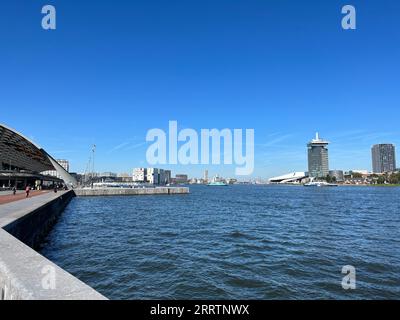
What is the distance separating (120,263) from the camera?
46.3 feet

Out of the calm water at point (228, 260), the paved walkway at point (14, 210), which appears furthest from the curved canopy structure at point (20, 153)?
the calm water at point (228, 260)

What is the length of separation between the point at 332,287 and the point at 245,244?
7563 mm

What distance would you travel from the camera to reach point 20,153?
272 ft

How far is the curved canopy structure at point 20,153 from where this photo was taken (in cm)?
6631

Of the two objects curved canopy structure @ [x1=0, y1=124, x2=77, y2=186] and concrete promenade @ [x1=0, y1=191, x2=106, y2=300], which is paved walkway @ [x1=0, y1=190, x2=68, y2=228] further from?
curved canopy structure @ [x1=0, y1=124, x2=77, y2=186]

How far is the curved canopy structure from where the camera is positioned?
218 ft

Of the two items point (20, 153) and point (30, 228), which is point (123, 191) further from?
point (30, 228)

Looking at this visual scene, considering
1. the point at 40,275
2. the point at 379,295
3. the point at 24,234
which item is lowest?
the point at 379,295

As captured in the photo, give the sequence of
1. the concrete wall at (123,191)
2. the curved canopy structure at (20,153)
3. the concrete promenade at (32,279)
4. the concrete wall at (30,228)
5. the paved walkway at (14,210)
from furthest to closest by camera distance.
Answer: the concrete wall at (123,191), the curved canopy structure at (20,153), the paved walkway at (14,210), the concrete wall at (30,228), the concrete promenade at (32,279)

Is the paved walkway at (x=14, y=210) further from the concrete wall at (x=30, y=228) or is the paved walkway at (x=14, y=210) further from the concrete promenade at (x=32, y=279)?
the concrete promenade at (x=32, y=279)

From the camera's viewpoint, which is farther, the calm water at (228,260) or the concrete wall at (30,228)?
the concrete wall at (30,228)

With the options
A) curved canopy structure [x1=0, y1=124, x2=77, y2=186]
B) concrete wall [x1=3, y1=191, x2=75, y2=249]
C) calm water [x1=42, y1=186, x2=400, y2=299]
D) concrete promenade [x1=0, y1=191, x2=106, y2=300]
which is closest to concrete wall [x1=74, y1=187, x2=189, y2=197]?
curved canopy structure [x1=0, y1=124, x2=77, y2=186]

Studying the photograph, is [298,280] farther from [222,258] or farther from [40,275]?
[40,275]
